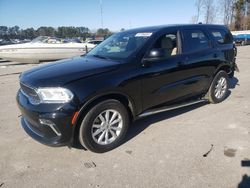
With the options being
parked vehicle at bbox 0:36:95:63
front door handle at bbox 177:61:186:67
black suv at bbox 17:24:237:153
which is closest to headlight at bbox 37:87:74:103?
black suv at bbox 17:24:237:153

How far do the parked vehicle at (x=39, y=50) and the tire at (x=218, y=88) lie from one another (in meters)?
9.90

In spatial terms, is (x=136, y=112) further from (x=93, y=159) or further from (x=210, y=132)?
(x=210, y=132)

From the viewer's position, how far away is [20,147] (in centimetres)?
387

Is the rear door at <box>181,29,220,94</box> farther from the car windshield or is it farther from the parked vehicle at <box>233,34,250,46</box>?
the parked vehicle at <box>233,34,250,46</box>

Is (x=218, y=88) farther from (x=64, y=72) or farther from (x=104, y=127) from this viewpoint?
(x=64, y=72)

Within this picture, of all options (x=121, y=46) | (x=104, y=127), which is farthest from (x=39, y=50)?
(x=104, y=127)

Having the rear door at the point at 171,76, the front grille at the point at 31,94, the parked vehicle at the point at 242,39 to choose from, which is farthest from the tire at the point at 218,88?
the parked vehicle at the point at 242,39

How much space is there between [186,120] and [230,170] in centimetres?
172

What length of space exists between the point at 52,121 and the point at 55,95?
1.10ft

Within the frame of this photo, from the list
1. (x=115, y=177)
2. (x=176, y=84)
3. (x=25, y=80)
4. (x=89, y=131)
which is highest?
(x=25, y=80)

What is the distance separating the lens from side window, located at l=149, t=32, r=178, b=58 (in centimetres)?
426

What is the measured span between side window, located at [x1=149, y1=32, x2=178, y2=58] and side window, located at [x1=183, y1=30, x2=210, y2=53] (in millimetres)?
251

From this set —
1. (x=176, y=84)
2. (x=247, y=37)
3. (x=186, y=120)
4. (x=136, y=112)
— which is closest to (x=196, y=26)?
(x=176, y=84)

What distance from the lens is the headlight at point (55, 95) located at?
10.5 feet
